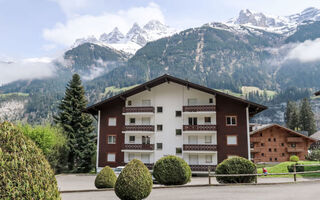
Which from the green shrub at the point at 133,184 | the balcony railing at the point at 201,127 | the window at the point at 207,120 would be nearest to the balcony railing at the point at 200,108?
the window at the point at 207,120

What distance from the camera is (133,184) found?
47.6 ft

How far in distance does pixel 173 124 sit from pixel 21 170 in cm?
3822

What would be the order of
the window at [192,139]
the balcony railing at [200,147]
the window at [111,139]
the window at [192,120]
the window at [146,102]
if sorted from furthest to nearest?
the window at [111,139], the window at [146,102], the window at [192,120], the window at [192,139], the balcony railing at [200,147]

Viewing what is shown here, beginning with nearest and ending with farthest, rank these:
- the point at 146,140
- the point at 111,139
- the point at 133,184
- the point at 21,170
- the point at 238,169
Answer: the point at 21,170
the point at 133,184
the point at 238,169
the point at 146,140
the point at 111,139

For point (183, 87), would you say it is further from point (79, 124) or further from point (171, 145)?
point (79, 124)

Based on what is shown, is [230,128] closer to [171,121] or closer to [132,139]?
[171,121]

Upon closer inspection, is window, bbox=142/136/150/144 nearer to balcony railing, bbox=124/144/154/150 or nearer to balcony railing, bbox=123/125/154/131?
balcony railing, bbox=124/144/154/150

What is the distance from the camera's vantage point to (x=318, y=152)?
47.3 m

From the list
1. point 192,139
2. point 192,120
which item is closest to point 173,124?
point 192,120

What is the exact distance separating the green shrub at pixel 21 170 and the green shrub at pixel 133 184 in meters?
8.56

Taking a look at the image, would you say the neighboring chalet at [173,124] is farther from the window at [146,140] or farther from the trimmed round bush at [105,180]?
the trimmed round bush at [105,180]

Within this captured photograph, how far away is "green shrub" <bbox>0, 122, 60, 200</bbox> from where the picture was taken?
559cm

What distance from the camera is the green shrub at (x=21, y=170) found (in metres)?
5.59

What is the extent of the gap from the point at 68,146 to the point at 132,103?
15.1m
